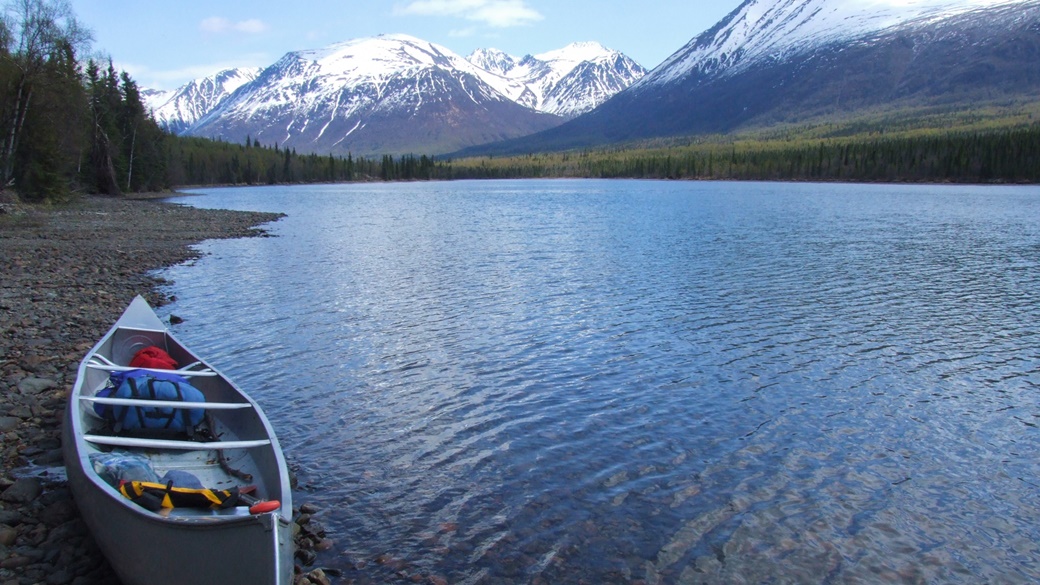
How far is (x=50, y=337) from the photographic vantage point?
19.0 m

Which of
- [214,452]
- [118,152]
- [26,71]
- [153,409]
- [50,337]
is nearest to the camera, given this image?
[214,452]

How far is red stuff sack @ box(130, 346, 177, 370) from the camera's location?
46.9 ft

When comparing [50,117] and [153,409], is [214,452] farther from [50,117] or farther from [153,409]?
[50,117]

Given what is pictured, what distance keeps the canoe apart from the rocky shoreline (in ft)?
1.90

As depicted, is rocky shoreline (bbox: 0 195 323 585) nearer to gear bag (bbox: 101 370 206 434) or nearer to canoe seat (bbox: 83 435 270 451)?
canoe seat (bbox: 83 435 270 451)

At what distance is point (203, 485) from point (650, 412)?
368 inches

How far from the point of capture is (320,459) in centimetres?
1320

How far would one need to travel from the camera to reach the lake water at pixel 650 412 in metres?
10.4

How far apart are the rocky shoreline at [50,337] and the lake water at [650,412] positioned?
2.94 meters

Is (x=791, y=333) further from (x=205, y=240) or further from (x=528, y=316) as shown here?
(x=205, y=240)

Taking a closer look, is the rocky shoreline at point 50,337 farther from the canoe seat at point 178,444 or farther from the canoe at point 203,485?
the canoe seat at point 178,444

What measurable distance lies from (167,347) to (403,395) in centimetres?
537

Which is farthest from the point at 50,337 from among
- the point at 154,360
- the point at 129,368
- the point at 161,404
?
the point at 161,404

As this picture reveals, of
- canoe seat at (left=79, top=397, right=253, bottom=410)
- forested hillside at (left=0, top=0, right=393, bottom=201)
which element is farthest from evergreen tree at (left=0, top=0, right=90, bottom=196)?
canoe seat at (left=79, top=397, right=253, bottom=410)
